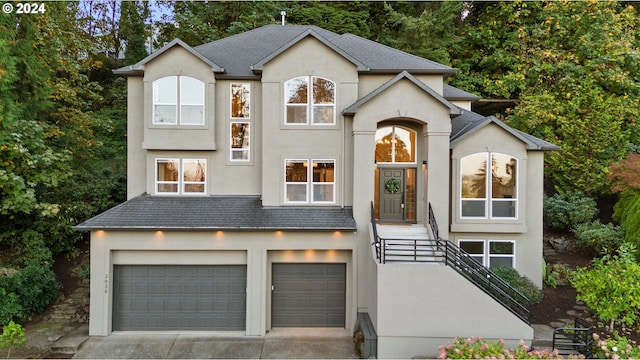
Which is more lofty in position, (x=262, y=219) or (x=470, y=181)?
(x=470, y=181)

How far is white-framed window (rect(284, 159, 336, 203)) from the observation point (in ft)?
39.2

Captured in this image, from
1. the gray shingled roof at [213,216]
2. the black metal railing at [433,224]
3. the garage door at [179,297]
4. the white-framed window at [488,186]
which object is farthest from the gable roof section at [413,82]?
the garage door at [179,297]

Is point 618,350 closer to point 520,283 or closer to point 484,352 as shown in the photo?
point 484,352

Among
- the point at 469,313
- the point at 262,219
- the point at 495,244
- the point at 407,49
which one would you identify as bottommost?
the point at 469,313

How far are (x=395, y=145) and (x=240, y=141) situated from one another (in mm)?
5902

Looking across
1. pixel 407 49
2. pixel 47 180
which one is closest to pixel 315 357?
pixel 47 180

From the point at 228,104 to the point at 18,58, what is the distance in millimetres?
7617

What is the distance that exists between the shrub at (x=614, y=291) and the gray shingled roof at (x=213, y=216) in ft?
21.8

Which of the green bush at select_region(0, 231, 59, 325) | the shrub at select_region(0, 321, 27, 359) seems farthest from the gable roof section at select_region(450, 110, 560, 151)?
the green bush at select_region(0, 231, 59, 325)

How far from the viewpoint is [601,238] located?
13.1 meters

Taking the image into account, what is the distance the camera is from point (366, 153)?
11203 mm

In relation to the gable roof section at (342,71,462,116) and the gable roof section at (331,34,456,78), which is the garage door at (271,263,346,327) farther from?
the gable roof section at (331,34,456,78)

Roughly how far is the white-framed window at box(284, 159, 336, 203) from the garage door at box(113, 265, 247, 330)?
3151 mm

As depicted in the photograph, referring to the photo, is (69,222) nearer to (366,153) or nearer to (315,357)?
A: (315,357)
